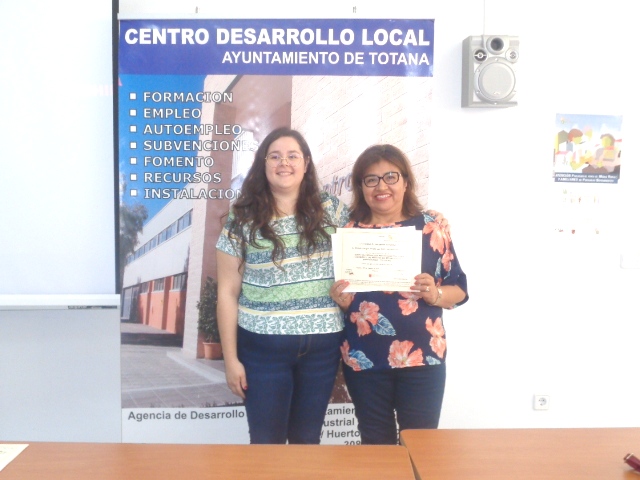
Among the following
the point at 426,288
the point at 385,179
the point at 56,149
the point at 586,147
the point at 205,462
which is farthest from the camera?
the point at 586,147

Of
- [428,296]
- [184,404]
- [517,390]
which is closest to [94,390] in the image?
[184,404]

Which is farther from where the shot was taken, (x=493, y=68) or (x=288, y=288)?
(x=493, y=68)

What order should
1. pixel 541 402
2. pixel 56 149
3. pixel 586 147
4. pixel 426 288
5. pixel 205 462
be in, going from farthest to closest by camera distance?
pixel 541 402 → pixel 586 147 → pixel 56 149 → pixel 426 288 → pixel 205 462

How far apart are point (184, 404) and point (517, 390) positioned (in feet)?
5.55

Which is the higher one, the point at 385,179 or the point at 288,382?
the point at 385,179

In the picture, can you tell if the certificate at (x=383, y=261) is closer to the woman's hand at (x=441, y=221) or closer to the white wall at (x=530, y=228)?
the woman's hand at (x=441, y=221)

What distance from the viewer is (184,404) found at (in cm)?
271

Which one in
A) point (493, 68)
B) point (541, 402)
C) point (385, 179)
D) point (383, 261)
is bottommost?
point (541, 402)

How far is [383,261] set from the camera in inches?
86.4

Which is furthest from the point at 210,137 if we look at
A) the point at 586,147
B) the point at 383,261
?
the point at 586,147

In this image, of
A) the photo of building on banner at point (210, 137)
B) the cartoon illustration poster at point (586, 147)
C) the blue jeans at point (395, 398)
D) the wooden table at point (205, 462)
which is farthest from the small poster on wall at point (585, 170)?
the wooden table at point (205, 462)

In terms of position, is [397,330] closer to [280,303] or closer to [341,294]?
[341,294]

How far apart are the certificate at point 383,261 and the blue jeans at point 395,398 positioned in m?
0.33

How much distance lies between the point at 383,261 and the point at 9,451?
1364 millimetres
